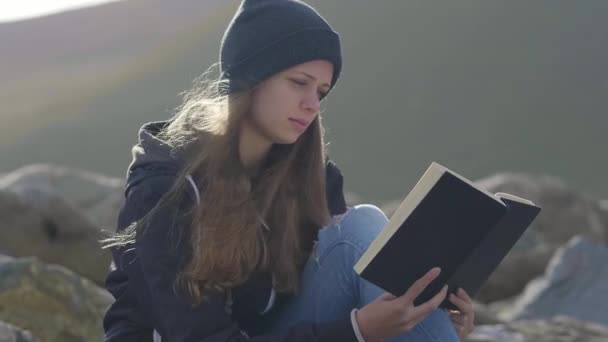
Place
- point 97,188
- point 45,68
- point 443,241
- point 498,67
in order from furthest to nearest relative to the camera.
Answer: point 45,68 → point 498,67 → point 97,188 → point 443,241

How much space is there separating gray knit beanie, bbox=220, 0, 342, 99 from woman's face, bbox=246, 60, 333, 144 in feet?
0.10

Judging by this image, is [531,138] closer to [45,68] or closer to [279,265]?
[45,68]

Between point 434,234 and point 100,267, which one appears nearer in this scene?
point 434,234

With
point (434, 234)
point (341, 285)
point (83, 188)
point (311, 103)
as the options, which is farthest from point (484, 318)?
point (83, 188)

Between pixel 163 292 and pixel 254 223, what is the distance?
326 mm

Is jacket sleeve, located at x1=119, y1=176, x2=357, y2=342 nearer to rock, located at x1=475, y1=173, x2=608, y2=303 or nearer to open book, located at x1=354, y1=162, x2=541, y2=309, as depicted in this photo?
open book, located at x1=354, y1=162, x2=541, y2=309

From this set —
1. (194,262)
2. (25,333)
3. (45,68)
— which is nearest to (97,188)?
(25,333)

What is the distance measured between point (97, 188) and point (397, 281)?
616 cm

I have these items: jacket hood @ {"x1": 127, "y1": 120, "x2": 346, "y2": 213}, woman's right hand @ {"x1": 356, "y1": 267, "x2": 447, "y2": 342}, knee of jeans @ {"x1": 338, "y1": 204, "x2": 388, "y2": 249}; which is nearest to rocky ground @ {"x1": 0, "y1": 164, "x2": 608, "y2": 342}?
jacket hood @ {"x1": 127, "y1": 120, "x2": 346, "y2": 213}

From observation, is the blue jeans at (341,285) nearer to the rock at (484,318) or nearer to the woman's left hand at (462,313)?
the woman's left hand at (462,313)

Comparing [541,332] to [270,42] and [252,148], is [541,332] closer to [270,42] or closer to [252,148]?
[252,148]

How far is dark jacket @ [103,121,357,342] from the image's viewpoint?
102 inches

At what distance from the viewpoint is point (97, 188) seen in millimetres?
8445

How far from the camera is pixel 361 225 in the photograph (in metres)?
2.86
